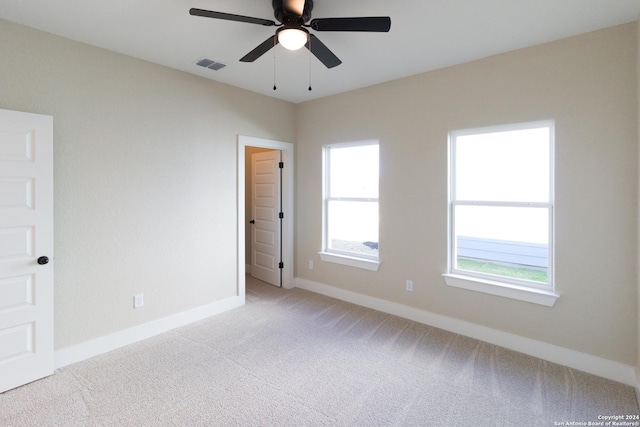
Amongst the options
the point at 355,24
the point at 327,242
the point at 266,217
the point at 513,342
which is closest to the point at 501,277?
the point at 513,342

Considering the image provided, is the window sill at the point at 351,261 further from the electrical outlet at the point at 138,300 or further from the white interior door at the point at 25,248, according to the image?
the white interior door at the point at 25,248

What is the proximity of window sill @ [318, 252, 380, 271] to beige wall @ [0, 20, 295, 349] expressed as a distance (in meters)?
1.27

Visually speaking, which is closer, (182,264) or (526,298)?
(526,298)

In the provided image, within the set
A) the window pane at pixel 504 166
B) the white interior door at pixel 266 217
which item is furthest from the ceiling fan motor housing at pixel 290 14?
the white interior door at pixel 266 217

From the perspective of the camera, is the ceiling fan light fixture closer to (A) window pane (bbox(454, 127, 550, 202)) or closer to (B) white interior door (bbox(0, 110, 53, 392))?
(B) white interior door (bbox(0, 110, 53, 392))

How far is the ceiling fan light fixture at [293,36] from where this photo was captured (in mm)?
1976

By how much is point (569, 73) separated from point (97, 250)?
441cm

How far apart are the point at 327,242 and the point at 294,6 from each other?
316 centimetres

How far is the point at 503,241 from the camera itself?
312 centimetres

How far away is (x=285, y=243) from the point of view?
4828 millimetres

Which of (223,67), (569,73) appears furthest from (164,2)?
(569,73)

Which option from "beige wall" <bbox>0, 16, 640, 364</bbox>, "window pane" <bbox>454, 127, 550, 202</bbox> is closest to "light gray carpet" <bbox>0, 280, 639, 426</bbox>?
"beige wall" <bbox>0, 16, 640, 364</bbox>

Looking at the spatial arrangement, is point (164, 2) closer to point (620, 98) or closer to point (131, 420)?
point (131, 420)

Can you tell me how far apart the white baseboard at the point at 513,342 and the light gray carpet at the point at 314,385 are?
0.28 ft
